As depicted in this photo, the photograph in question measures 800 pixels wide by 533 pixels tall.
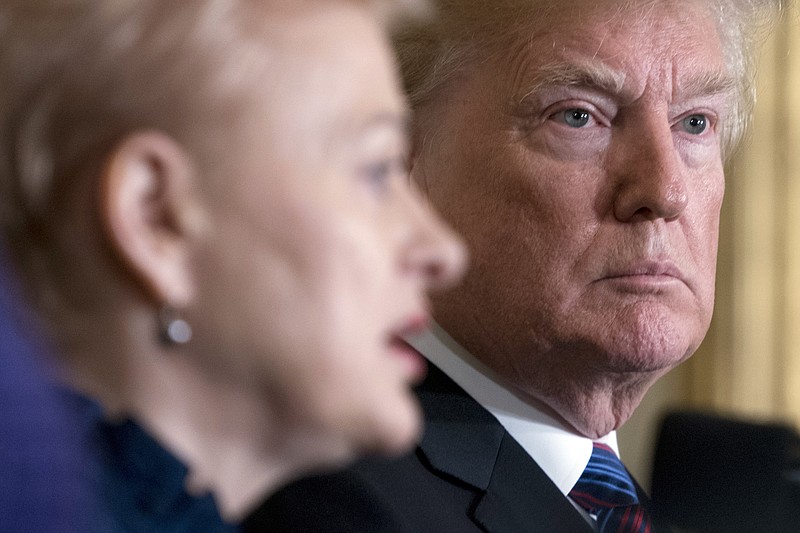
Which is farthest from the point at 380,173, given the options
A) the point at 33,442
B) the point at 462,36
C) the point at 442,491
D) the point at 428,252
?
the point at 462,36

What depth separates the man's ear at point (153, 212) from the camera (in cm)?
47

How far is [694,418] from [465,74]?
78 cm

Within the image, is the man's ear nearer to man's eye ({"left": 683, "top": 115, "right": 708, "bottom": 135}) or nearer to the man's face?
the man's face

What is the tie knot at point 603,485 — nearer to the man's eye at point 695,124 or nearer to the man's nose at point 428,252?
the man's eye at point 695,124

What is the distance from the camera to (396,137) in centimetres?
52

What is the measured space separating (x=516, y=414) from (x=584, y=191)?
0.24 meters

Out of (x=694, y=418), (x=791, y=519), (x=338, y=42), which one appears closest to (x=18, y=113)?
(x=338, y=42)

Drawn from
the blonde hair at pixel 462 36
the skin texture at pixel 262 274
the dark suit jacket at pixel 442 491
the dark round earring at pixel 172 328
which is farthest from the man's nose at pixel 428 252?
the blonde hair at pixel 462 36

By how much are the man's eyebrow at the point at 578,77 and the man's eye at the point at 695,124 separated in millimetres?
99

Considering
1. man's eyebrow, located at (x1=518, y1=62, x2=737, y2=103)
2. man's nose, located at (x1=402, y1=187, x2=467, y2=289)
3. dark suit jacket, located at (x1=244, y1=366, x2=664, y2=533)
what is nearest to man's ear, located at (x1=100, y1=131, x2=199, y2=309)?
man's nose, located at (x1=402, y1=187, x2=467, y2=289)

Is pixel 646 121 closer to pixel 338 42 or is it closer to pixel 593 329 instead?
pixel 593 329

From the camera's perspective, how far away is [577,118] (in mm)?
1124

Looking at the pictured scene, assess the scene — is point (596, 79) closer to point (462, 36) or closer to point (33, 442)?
point (462, 36)

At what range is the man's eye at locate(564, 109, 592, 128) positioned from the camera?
3.67ft
